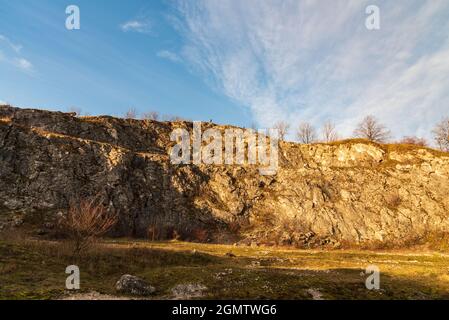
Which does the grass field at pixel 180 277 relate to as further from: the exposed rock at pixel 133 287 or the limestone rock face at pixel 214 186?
the limestone rock face at pixel 214 186

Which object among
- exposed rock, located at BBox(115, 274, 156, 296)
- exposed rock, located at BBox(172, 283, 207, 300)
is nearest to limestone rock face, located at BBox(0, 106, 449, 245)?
exposed rock, located at BBox(115, 274, 156, 296)

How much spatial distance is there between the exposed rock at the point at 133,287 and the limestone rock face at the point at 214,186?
38.0 m

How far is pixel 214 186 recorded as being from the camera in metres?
86.2

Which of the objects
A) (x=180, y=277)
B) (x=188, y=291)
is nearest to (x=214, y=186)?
(x=180, y=277)

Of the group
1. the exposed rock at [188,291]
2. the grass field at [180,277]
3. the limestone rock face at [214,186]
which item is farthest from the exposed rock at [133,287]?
the limestone rock face at [214,186]

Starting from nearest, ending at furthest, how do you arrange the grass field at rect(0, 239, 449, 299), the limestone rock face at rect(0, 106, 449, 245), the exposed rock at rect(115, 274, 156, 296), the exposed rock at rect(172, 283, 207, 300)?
the exposed rock at rect(172, 283, 207, 300), the exposed rock at rect(115, 274, 156, 296), the grass field at rect(0, 239, 449, 299), the limestone rock face at rect(0, 106, 449, 245)

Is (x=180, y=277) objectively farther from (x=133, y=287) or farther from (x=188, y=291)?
(x=133, y=287)

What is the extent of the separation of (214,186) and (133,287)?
60894mm

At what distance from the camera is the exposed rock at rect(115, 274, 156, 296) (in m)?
25.2

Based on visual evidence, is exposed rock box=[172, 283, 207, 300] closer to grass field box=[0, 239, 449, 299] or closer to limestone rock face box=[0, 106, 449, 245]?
grass field box=[0, 239, 449, 299]

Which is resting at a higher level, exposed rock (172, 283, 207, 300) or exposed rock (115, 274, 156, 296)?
exposed rock (115, 274, 156, 296)

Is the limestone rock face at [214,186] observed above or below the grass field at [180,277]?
above

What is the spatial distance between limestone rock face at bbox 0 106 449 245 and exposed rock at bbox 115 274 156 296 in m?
38.0

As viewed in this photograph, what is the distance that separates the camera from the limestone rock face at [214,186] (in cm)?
6750
